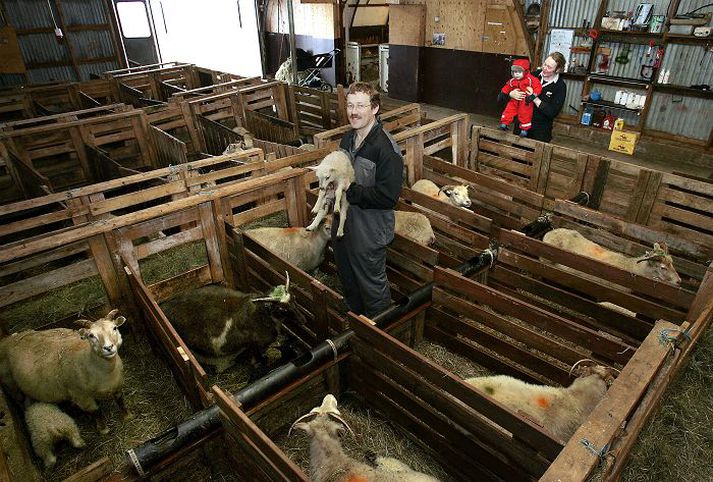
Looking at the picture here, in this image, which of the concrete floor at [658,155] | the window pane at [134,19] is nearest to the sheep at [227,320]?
the concrete floor at [658,155]

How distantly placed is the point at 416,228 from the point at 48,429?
12.7 feet

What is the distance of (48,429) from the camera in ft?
10.5

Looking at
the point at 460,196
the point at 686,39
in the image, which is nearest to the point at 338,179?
the point at 460,196

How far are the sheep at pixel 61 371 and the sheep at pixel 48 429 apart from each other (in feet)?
0.36

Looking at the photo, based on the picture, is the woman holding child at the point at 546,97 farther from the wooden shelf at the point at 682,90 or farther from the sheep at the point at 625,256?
the wooden shelf at the point at 682,90

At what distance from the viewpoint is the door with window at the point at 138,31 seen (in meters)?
18.1

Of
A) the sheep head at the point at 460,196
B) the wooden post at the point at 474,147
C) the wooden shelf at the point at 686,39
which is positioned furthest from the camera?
the wooden shelf at the point at 686,39

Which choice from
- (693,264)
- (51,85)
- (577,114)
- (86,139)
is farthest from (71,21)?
(693,264)

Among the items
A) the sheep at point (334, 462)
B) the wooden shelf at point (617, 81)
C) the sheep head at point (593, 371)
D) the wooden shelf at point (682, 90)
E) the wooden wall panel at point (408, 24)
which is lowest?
the sheep at point (334, 462)

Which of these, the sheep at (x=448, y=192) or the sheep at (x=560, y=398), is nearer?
the sheep at (x=560, y=398)

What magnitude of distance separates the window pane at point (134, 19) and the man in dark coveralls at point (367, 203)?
18.5 m

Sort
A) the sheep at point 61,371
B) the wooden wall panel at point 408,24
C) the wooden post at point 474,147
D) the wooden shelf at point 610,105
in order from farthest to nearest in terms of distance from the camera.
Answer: the wooden wall panel at point 408,24 → the wooden shelf at point 610,105 → the wooden post at point 474,147 → the sheep at point 61,371

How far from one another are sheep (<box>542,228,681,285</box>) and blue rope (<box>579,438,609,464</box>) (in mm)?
2546

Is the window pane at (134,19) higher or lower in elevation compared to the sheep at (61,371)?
higher
